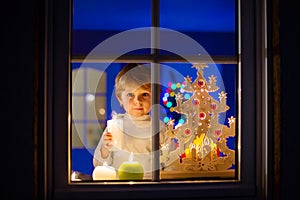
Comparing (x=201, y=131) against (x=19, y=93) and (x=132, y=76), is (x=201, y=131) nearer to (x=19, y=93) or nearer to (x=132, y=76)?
(x=132, y=76)

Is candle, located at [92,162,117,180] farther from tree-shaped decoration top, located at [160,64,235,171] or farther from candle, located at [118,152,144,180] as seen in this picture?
tree-shaped decoration top, located at [160,64,235,171]

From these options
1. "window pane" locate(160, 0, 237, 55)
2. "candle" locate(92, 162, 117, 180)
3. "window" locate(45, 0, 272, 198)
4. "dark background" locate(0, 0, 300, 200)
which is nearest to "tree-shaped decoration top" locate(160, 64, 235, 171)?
"window" locate(45, 0, 272, 198)

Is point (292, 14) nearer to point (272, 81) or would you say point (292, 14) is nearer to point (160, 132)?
point (272, 81)

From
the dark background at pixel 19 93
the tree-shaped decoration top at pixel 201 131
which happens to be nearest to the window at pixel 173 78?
the tree-shaped decoration top at pixel 201 131

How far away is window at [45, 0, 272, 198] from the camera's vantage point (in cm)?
144

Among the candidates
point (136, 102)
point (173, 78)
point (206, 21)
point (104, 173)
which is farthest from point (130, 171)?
point (206, 21)

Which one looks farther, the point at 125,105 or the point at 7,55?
the point at 125,105

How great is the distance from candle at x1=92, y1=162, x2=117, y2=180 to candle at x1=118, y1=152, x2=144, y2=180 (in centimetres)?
3

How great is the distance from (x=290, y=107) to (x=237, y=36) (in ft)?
1.08

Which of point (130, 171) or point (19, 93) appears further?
point (130, 171)

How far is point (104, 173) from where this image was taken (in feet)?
4.79

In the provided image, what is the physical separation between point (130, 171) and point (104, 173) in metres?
0.09

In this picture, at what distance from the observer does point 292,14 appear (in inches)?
55.2

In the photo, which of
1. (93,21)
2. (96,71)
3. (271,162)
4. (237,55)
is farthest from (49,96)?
(271,162)
